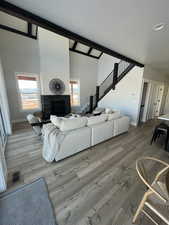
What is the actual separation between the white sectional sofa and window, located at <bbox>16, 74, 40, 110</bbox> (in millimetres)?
3290

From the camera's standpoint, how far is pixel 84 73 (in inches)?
272

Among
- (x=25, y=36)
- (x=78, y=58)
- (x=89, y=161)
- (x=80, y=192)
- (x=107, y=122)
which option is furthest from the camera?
(x=78, y=58)

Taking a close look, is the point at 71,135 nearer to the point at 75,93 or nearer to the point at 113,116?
the point at 113,116

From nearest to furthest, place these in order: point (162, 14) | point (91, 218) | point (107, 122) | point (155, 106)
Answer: point (91, 218) → point (162, 14) → point (107, 122) → point (155, 106)

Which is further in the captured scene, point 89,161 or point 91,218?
point 89,161

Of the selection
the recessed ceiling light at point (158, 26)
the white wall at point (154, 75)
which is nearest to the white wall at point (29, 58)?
the white wall at point (154, 75)

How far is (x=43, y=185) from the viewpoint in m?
1.77

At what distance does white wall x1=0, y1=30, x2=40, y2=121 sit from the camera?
14.1ft

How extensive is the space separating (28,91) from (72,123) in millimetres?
3883

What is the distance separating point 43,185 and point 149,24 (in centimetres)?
326

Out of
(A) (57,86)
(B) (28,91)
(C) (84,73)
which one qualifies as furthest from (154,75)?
(B) (28,91)

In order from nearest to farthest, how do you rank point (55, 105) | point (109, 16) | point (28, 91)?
point (109, 16) → point (28, 91) → point (55, 105)

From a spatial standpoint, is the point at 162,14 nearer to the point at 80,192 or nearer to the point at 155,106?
the point at 80,192

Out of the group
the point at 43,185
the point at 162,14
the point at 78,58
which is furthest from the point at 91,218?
the point at 78,58
